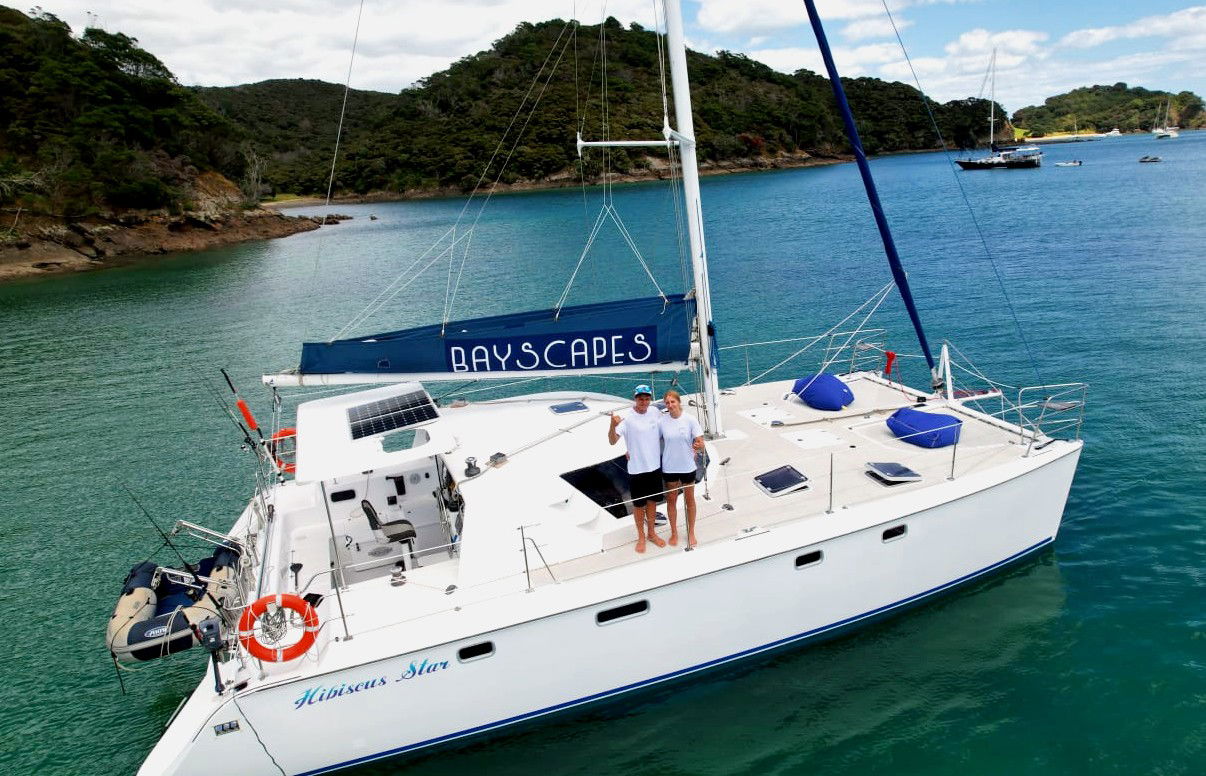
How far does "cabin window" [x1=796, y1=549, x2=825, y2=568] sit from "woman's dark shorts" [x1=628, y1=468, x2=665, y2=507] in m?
1.64

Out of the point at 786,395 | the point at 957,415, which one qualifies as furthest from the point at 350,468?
the point at 957,415

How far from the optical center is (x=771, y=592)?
741 cm

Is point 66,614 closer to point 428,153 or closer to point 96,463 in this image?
point 96,463

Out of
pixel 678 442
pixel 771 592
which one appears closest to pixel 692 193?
pixel 678 442

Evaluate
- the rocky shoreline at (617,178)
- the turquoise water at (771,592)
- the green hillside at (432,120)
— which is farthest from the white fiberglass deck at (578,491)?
the rocky shoreline at (617,178)

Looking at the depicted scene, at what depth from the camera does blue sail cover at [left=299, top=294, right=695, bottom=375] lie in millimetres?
8617

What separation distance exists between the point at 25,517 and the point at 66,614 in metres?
4.24

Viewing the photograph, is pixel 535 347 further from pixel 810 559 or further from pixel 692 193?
pixel 810 559

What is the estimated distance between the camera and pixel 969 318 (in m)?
20.8

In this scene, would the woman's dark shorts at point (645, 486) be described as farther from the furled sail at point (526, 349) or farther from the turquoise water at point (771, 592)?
the turquoise water at point (771, 592)

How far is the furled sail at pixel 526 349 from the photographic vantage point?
8.62m

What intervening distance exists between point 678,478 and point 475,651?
2.54m

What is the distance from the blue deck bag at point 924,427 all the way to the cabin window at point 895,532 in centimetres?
166

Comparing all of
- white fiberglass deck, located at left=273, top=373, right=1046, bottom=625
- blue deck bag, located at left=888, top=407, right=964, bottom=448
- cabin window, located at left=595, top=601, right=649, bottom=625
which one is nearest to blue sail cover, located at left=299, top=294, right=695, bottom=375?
white fiberglass deck, located at left=273, top=373, right=1046, bottom=625
